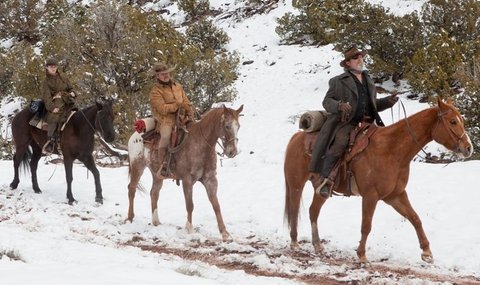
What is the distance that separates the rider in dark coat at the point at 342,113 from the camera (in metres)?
6.89

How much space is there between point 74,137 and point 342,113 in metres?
6.65

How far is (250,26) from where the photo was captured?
1328 inches

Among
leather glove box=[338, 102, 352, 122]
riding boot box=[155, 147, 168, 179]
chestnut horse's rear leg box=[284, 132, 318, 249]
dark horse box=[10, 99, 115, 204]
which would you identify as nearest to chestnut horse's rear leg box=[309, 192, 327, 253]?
chestnut horse's rear leg box=[284, 132, 318, 249]

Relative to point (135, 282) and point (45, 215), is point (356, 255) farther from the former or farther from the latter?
point (45, 215)

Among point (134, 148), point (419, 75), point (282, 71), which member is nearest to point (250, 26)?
point (282, 71)

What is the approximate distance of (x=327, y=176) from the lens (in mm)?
6922

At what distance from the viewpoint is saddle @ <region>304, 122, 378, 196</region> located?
680 cm

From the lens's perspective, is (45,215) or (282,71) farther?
(282,71)

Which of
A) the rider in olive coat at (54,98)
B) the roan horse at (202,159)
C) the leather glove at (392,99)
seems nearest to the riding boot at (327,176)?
the leather glove at (392,99)

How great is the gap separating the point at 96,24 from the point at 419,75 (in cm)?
1207

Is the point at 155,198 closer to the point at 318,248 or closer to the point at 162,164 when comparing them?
the point at 162,164

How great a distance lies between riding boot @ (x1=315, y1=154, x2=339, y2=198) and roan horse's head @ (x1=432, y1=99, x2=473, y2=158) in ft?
4.59

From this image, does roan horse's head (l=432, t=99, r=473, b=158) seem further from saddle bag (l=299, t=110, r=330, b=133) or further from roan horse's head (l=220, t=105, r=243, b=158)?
roan horse's head (l=220, t=105, r=243, b=158)

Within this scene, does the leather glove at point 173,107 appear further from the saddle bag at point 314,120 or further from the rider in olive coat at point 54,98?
the rider in olive coat at point 54,98
